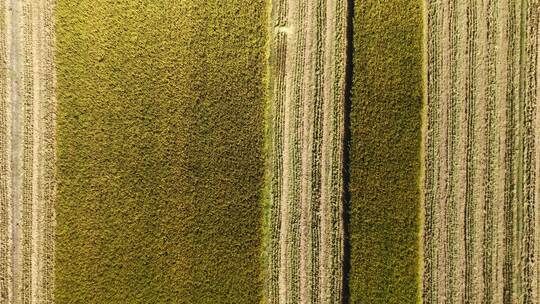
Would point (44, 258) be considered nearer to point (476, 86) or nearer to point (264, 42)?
point (264, 42)

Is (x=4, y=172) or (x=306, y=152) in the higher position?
(x=306, y=152)

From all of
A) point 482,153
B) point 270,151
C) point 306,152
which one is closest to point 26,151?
point 270,151

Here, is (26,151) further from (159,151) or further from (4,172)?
(159,151)

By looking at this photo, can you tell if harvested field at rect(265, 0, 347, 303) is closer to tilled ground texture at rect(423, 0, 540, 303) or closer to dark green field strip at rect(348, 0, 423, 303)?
dark green field strip at rect(348, 0, 423, 303)

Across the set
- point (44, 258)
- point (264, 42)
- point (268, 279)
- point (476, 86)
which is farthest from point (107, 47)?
point (476, 86)

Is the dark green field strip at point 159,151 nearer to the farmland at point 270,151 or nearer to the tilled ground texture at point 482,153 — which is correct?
the farmland at point 270,151

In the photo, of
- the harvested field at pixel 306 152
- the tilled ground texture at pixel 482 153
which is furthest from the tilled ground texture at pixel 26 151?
the tilled ground texture at pixel 482 153

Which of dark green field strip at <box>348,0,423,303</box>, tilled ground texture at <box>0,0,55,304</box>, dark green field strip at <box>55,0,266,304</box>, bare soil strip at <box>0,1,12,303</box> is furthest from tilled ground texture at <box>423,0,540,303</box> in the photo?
bare soil strip at <box>0,1,12,303</box>
